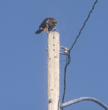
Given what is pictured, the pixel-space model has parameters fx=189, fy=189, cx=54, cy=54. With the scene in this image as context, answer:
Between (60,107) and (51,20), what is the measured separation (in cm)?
233

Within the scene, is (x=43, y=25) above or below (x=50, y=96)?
above

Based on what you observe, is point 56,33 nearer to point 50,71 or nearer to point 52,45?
point 52,45

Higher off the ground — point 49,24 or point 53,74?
point 49,24

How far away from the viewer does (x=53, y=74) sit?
15.5ft

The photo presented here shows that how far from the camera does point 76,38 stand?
265 inches

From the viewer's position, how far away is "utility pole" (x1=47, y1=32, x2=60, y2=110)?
15.3 feet

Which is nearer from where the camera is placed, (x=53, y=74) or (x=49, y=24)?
(x=53, y=74)

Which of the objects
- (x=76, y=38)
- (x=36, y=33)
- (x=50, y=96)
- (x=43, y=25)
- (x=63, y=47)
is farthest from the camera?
(x=76, y=38)

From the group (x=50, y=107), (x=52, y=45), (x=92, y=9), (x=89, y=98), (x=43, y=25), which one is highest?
(x=92, y=9)

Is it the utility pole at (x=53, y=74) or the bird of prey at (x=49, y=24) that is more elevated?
the bird of prey at (x=49, y=24)

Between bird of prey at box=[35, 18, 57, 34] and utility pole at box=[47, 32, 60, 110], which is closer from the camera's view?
utility pole at box=[47, 32, 60, 110]

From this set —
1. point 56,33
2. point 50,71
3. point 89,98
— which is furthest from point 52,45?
point 89,98

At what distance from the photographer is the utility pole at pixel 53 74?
15.3 ft

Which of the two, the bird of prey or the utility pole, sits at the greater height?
the bird of prey
